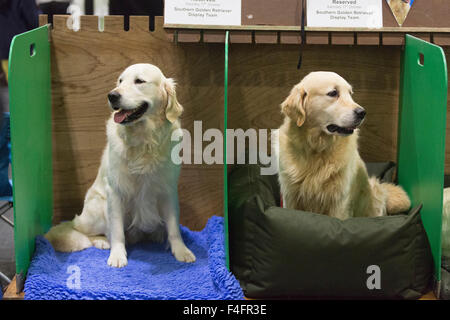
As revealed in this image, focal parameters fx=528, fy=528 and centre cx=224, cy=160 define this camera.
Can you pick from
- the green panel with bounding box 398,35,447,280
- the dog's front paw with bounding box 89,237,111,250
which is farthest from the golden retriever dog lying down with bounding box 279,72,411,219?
the dog's front paw with bounding box 89,237,111,250

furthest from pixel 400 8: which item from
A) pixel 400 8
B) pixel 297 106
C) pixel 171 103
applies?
pixel 171 103

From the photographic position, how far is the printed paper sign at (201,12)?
83.4 inches

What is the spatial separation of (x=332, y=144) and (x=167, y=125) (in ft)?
2.09

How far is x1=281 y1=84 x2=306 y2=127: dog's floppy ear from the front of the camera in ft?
6.35

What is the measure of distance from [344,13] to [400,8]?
0.77ft

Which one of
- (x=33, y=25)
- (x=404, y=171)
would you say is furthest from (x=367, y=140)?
(x=33, y=25)

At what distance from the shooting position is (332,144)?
1.99 m

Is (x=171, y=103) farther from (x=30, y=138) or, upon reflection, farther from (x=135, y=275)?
(x=135, y=275)

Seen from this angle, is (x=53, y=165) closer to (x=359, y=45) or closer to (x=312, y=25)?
(x=312, y=25)

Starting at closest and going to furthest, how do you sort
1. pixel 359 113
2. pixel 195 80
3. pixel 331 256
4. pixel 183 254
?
pixel 331 256 → pixel 359 113 → pixel 183 254 → pixel 195 80

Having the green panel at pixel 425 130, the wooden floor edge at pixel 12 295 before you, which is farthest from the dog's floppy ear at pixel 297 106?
the wooden floor edge at pixel 12 295

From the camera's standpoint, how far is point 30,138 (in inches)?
78.5

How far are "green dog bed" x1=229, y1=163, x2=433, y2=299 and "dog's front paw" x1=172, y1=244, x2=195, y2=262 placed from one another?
31 cm

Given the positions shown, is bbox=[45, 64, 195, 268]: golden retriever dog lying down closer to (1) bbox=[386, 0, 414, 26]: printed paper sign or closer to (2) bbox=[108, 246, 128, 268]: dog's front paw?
(2) bbox=[108, 246, 128, 268]: dog's front paw
